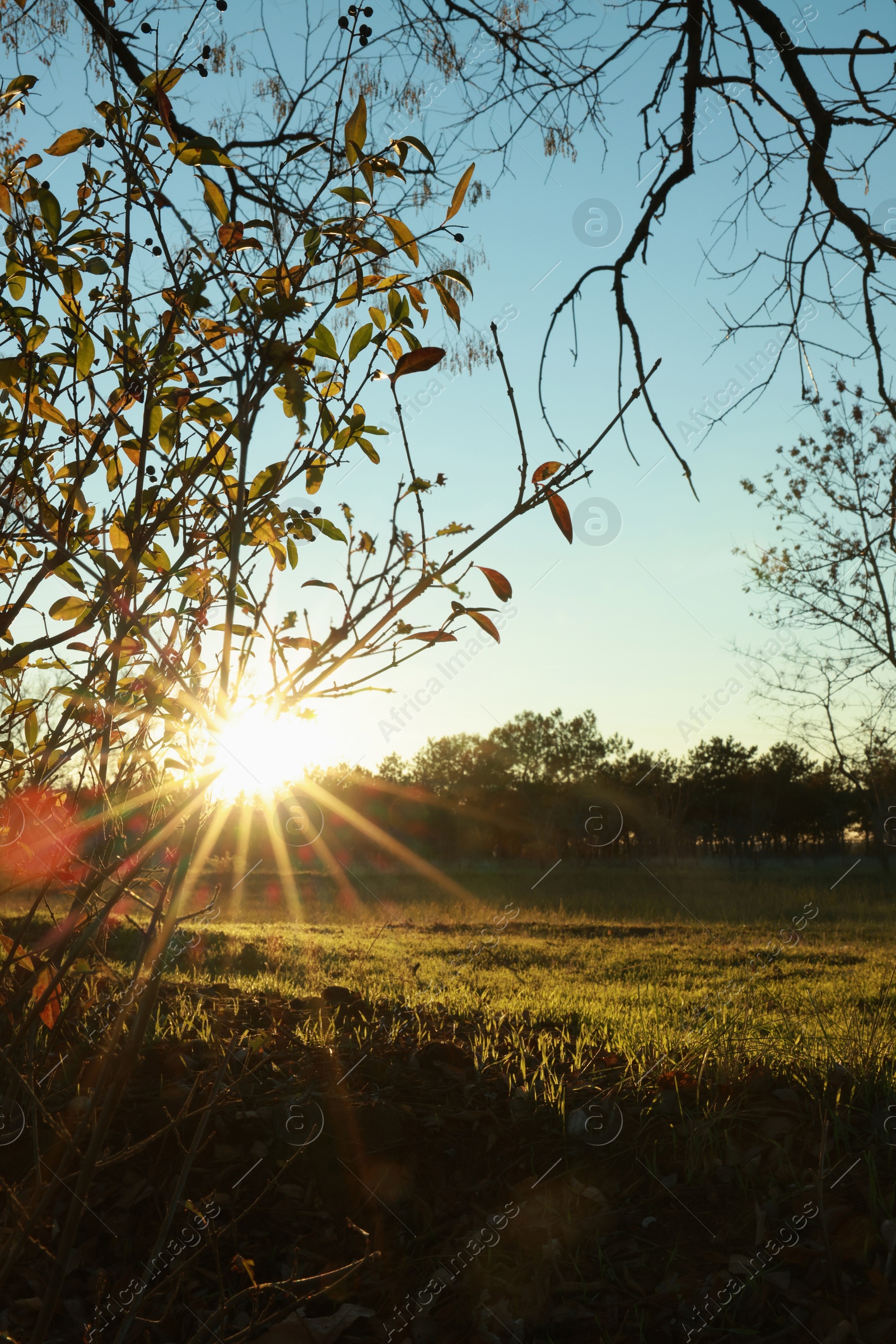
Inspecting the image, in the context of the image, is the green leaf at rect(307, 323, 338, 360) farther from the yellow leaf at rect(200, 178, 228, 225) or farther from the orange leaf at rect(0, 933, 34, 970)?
the orange leaf at rect(0, 933, 34, 970)

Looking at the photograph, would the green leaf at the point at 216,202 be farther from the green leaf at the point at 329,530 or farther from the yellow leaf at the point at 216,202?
the green leaf at the point at 329,530

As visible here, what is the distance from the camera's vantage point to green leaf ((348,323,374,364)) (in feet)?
5.21

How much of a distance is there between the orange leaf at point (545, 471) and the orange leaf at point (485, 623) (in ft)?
0.83

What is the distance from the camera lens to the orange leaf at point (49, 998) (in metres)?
1.95

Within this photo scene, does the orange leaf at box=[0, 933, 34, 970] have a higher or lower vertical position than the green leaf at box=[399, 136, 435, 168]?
lower

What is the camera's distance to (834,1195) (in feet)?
7.25

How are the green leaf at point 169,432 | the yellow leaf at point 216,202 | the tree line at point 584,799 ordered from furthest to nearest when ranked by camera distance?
the tree line at point 584,799 → the green leaf at point 169,432 → the yellow leaf at point 216,202

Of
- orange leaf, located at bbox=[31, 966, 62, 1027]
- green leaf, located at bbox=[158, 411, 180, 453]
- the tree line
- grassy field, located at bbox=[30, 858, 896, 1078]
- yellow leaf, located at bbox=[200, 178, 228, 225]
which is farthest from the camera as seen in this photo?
the tree line

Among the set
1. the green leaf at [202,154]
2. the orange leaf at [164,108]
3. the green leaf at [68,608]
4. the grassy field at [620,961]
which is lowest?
the grassy field at [620,961]

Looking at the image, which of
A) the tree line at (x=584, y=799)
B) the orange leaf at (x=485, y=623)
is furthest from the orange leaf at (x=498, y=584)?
the tree line at (x=584, y=799)

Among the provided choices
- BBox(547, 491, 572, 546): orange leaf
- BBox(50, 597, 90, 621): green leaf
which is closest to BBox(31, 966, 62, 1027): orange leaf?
BBox(50, 597, 90, 621): green leaf

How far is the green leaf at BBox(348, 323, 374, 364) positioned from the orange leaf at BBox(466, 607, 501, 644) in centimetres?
53

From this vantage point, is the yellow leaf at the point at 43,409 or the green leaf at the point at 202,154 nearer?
the green leaf at the point at 202,154

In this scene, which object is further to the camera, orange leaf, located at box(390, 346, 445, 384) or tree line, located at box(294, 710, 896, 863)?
tree line, located at box(294, 710, 896, 863)
